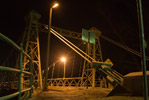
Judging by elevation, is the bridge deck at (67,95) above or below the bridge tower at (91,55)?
below

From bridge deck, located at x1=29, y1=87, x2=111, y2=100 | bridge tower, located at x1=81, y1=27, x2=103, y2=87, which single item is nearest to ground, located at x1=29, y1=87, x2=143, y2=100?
bridge deck, located at x1=29, y1=87, x2=111, y2=100

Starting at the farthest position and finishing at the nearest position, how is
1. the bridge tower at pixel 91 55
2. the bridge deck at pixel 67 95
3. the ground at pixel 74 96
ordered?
the bridge tower at pixel 91 55, the bridge deck at pixel 67 95, the ground at pixel 74 96

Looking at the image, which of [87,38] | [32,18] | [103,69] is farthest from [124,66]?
[103,69]

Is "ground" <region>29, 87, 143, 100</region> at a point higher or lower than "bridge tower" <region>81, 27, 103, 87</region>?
lower

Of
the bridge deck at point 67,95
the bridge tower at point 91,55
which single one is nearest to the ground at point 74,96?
the bridge deck at point 67,95

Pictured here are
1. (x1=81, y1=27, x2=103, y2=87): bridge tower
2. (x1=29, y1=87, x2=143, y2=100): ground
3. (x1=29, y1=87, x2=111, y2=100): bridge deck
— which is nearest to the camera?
(x1=29, y1=87, x2=143, y2=100): ground

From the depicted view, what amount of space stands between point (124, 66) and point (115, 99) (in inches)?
969

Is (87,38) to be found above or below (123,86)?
above

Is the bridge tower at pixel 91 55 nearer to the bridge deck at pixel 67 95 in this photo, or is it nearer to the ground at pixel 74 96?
the bridge deck at pixel 67 95

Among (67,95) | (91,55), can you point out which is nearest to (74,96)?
(67,95)

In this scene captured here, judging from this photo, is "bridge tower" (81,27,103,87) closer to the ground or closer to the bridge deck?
the bridge deck

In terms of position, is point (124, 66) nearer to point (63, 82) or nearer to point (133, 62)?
point (133, 62)

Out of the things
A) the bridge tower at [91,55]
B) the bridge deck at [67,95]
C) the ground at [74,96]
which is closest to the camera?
the ground at [74,96]

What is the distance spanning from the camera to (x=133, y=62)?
28.5 m
